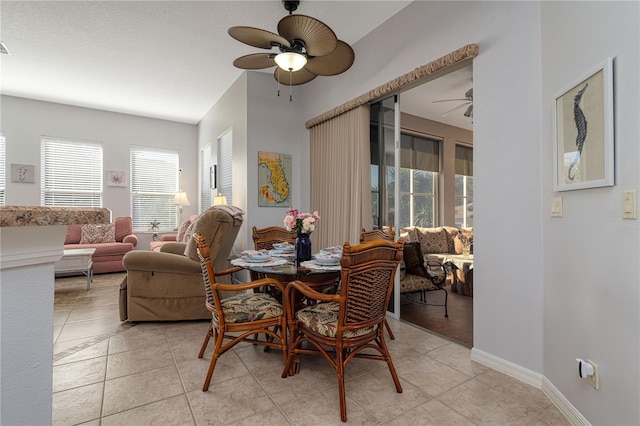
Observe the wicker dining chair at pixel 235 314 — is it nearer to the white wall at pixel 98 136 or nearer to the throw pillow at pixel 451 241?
the throw pillow at pixel 451 241

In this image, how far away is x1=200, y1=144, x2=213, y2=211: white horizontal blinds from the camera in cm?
627

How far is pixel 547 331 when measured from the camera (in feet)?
6.27

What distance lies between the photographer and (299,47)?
2.24m

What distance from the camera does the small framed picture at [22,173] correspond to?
17.8ft

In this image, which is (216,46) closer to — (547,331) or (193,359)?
(193,359)

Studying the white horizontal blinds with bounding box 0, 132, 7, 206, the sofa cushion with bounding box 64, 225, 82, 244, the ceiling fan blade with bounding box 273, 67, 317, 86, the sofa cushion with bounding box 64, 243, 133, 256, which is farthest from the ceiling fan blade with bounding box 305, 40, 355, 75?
the white horizontal blinds with bounding box 0, 132, 7, 206

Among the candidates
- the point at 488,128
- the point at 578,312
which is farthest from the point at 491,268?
the point at 488,128

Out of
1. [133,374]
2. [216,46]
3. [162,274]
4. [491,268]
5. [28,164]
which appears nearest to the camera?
[133,374]

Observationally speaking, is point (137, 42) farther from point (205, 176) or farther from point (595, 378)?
point (595, 378)

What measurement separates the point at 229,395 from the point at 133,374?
2.58 feet

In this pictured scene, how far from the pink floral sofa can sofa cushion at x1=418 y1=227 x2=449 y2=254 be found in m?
5.37

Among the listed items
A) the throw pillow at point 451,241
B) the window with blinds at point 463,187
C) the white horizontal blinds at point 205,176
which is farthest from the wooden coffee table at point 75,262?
the window with blinds at point 463,187

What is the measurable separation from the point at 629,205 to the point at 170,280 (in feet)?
11.2

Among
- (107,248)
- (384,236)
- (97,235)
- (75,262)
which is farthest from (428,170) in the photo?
(97,235)
